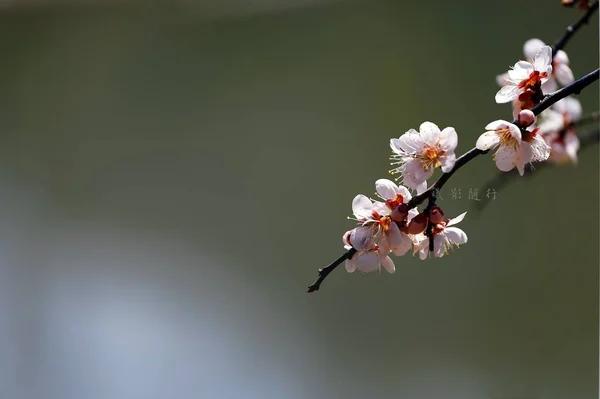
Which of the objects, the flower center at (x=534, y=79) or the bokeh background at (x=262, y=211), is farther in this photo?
the bokeh background at (x=262, y=211)

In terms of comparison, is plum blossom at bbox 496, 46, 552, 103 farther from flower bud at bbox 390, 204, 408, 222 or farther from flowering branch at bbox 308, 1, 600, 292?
flower bud at bbox 390, 204, 408, 222

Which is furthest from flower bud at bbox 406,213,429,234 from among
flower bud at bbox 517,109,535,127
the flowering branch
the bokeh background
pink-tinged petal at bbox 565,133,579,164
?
the bokeh background

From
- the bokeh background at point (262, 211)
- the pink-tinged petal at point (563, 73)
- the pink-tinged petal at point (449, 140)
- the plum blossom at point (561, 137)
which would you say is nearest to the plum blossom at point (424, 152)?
the pink-tinged petal at point (449, 140)

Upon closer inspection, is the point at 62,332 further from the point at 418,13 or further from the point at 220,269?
the point at 418,13

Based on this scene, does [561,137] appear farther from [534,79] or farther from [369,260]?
[369,260]

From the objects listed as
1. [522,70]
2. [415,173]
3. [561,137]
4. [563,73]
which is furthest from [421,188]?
[561,137]

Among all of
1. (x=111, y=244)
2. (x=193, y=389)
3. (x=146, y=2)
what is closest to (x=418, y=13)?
(x=146, y=2)

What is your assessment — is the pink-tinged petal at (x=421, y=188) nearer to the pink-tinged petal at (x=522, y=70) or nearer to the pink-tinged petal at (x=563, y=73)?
the pink-tinged petal at (x=522, y=70)
